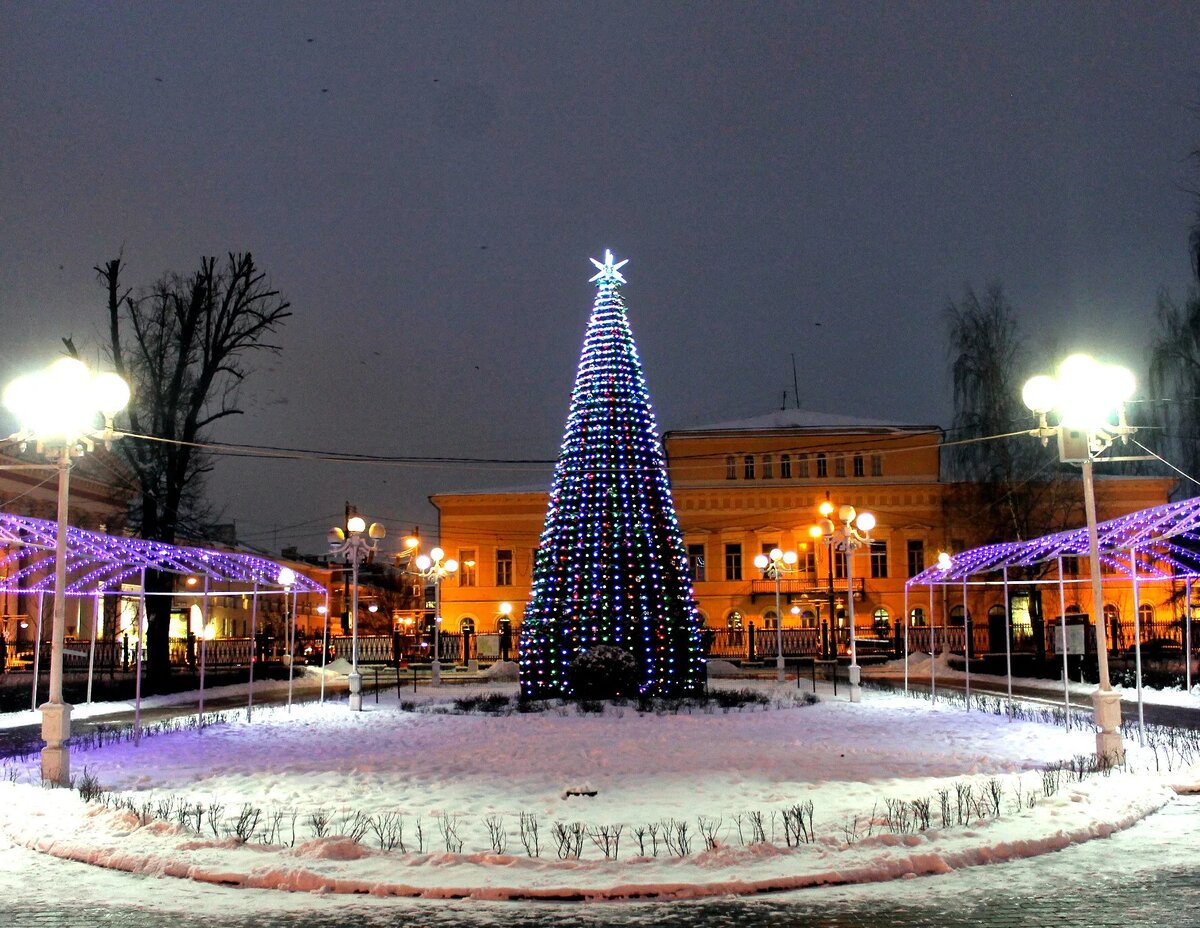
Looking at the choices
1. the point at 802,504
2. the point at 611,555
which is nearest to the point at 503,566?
the point at 802,504

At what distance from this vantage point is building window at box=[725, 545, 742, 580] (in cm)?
5694

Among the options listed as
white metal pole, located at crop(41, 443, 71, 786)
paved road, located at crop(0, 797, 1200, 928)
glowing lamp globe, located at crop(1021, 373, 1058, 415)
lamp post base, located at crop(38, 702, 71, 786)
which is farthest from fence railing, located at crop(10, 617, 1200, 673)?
paved road, located at crop(0, 797, 1200, 928)

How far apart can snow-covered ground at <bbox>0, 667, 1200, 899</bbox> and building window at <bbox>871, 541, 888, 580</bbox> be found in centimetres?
3989

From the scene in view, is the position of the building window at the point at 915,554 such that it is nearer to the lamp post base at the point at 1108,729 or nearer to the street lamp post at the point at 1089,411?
the street lamp post at the point at 1089,411

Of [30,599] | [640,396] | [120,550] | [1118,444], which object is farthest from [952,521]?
[30,599]

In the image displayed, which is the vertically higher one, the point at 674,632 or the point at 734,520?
the point at 734,520

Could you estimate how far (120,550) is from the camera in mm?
17172

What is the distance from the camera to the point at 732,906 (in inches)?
259

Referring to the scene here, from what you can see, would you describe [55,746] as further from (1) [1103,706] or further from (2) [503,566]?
(2) [503,566]

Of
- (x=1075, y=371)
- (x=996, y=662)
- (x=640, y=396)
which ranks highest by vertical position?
(x=640, y=396)

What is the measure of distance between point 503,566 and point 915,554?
21973 millimetres

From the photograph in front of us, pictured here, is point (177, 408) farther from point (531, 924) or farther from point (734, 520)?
point (734, 520)

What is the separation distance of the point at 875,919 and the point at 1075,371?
8195 mm

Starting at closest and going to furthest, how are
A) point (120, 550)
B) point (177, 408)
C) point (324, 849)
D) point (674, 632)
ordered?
point (324, 849) < point (120, 550) < point (674, 632) < point (177, 408)
